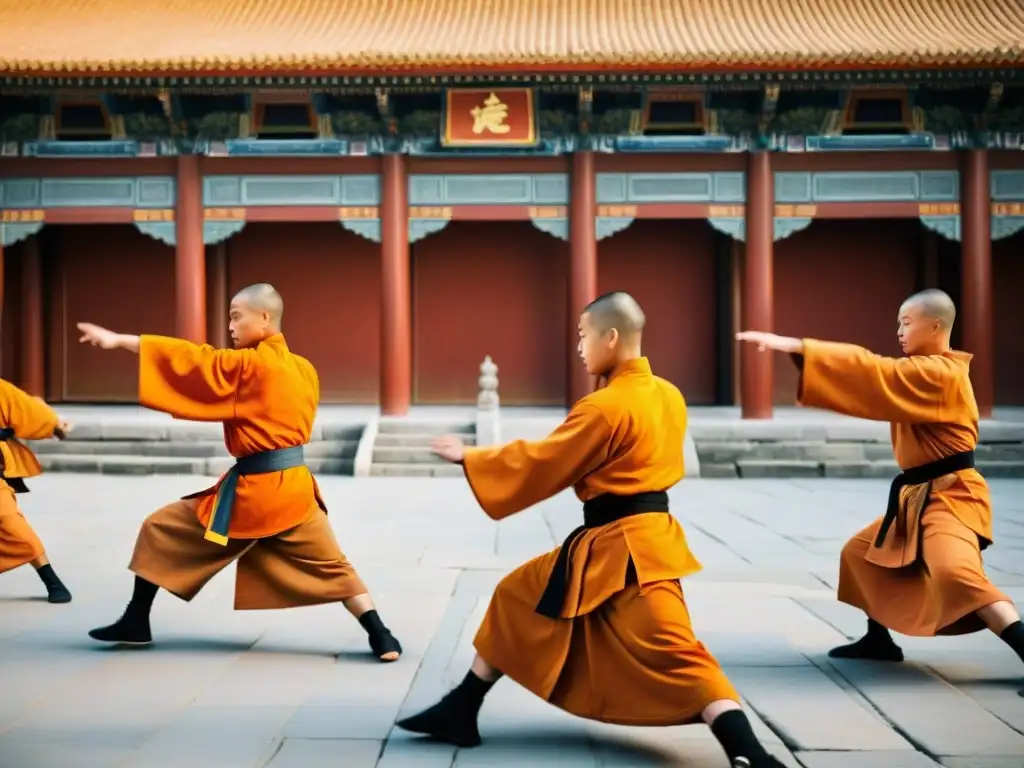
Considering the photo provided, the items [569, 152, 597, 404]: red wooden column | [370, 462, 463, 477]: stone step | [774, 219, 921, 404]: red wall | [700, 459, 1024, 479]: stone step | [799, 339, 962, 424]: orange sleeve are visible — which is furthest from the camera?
[774, 219, 921, 404]: red wall

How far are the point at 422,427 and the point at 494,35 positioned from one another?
507 cm

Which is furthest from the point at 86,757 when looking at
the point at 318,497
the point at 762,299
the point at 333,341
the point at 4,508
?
the point at 333,341

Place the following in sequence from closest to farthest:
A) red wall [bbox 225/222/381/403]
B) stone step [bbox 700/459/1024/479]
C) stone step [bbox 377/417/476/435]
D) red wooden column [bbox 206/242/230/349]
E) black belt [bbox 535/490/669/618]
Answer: black belt [bbox 535/490/669/618] → stone step [bbox 700/459/1024/479] → stone step [bbox 377/417/476/435] → red wooden column [bbox 206/242/230/349] → red wall [bbox 225/222/381/403]

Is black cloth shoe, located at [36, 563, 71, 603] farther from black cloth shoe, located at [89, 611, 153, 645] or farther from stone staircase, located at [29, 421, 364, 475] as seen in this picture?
stone staircase, located at [29, 421, 364, 475]

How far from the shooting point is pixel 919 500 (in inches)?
161

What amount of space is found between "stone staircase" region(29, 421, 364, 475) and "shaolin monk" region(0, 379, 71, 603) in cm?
614

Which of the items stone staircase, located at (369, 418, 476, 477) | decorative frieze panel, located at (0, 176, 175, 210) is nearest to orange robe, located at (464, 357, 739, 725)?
stone staircase, located at (369, 418, 476, 477)

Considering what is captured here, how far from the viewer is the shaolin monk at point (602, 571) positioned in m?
3.07

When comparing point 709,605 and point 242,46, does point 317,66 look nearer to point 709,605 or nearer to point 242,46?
point 242,46

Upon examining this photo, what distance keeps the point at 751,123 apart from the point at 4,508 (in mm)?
10004

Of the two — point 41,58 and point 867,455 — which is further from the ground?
point 41,58

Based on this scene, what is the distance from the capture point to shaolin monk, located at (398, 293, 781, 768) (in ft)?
10.1

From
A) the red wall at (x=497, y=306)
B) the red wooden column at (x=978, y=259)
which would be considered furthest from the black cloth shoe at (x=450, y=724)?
the red wall at (x=497, y=306)

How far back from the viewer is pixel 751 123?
42.1ft
